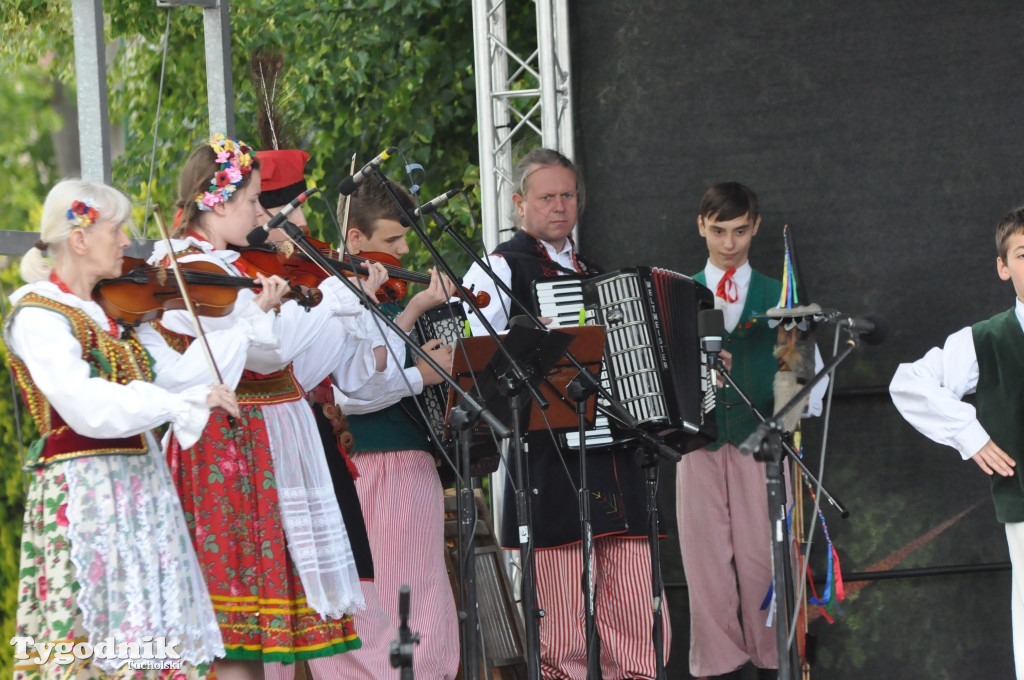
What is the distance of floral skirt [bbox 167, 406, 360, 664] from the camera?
326 centimetres

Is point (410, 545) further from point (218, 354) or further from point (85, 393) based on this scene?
point (85, 393)

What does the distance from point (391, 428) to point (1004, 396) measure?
1970 millimetres

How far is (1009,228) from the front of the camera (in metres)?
4.14

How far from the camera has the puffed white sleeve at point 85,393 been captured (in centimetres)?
286

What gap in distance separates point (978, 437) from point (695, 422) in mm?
942

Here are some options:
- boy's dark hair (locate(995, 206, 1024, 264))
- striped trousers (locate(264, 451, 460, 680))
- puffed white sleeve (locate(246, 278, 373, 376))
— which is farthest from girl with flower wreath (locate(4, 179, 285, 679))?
boy's dark hair (locate(995, 206, 1024, 264))

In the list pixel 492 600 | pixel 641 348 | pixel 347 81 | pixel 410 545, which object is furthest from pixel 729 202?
pixel 347 81

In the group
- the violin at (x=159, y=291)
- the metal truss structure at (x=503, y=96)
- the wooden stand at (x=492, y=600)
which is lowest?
the wooden stand at (x=492, y=600)

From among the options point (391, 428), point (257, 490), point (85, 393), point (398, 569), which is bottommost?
point (398, 569)

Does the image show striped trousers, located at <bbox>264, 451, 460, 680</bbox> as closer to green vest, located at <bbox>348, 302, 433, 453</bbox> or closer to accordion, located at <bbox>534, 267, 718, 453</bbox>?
green vest, located at <bbox>348, 302, 433, 453</bbox>

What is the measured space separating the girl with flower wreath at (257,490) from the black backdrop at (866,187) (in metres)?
2.35

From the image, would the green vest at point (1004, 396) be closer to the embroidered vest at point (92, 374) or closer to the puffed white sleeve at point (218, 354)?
the puffed white sleeve at point (218, 354)

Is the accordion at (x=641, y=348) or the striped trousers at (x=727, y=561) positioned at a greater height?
the accordion at (x=641, y=348)

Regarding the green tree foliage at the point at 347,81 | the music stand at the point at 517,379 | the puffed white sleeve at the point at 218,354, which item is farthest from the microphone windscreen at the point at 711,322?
the green tree foliage at the point at 347,81
